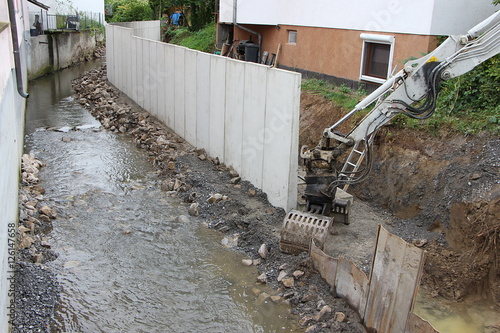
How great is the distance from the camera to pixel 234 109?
1027 cm

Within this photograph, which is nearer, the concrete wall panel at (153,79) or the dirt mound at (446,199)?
the dirt mound at (446,199)

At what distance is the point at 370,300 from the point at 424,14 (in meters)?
7.24

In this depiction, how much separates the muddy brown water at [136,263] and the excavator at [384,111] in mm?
1079

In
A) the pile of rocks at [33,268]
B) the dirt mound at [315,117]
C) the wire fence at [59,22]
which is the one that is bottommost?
the pile of rocks at [33,268]

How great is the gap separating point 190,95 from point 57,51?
1552 cm

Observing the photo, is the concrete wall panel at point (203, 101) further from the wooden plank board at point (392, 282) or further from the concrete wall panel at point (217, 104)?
the wooden plank board at point (392, 282)

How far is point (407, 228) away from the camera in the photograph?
804 centimetres

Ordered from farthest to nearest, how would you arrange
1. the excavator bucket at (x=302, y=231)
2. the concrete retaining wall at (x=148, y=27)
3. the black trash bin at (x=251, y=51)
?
the concrete retaining wall at (x=148, y=27)
the black trash bin at (x=251, y=51)
the excavator bucket at (x=302, y=231)

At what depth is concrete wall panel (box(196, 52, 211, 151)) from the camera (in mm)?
11516

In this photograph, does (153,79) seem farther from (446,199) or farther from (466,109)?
(446,199)

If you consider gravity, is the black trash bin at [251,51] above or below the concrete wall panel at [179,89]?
above

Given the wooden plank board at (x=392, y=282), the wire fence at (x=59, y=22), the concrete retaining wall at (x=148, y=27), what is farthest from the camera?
the concrete retaining wall at (x=148, y=27)

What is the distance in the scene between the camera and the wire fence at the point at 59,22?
24.1m

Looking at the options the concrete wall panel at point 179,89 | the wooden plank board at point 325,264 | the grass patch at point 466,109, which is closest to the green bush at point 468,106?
the grass patch at point 466,109
